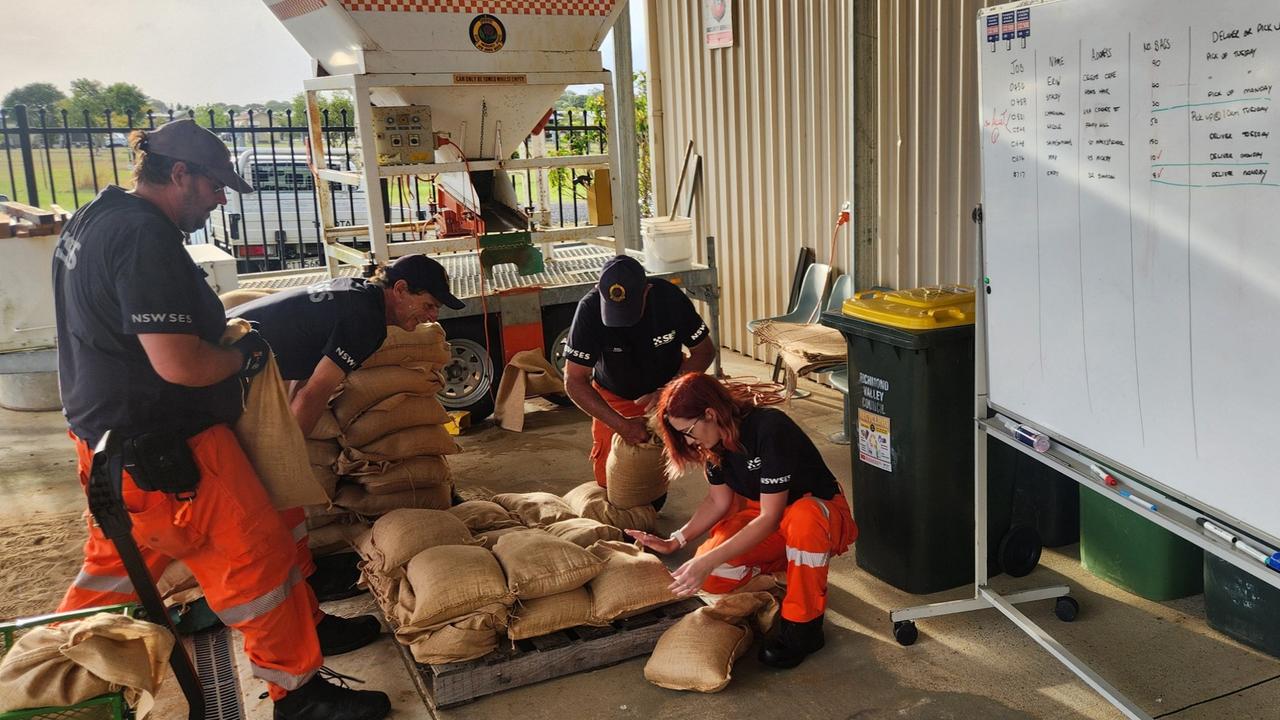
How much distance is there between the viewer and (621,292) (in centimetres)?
457

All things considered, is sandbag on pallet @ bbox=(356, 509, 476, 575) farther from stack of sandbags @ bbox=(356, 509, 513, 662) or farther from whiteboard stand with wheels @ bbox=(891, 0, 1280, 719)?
whiteboard stand with wheels @ bbox=(891, 0, 1280, 719)

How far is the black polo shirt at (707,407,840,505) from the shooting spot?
146 inches

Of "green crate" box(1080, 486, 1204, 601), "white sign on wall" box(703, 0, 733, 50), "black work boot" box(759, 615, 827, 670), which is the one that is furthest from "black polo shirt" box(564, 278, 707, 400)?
"white sign on wall" box(703, 0, 733, 50)

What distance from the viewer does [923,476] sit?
412 cm

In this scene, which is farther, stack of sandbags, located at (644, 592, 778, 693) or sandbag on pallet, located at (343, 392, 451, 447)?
sandbag on pallet, located at (343, 392, 451, 447)

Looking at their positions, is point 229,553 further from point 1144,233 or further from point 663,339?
point 1144,233

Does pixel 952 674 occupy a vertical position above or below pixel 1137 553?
below

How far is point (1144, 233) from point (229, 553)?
2.80 metres

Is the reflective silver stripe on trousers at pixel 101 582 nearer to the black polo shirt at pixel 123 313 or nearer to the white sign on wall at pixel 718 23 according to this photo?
the black polo shirt at pixel 123 313

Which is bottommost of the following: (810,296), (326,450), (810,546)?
(810,546)

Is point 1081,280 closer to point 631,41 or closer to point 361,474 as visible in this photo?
point 361,474

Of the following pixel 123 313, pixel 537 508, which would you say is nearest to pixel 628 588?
pixel 537 508

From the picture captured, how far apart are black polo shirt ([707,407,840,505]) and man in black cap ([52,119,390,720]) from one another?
1.64 metres

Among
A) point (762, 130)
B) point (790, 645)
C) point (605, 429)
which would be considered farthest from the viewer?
point (762, 130)
